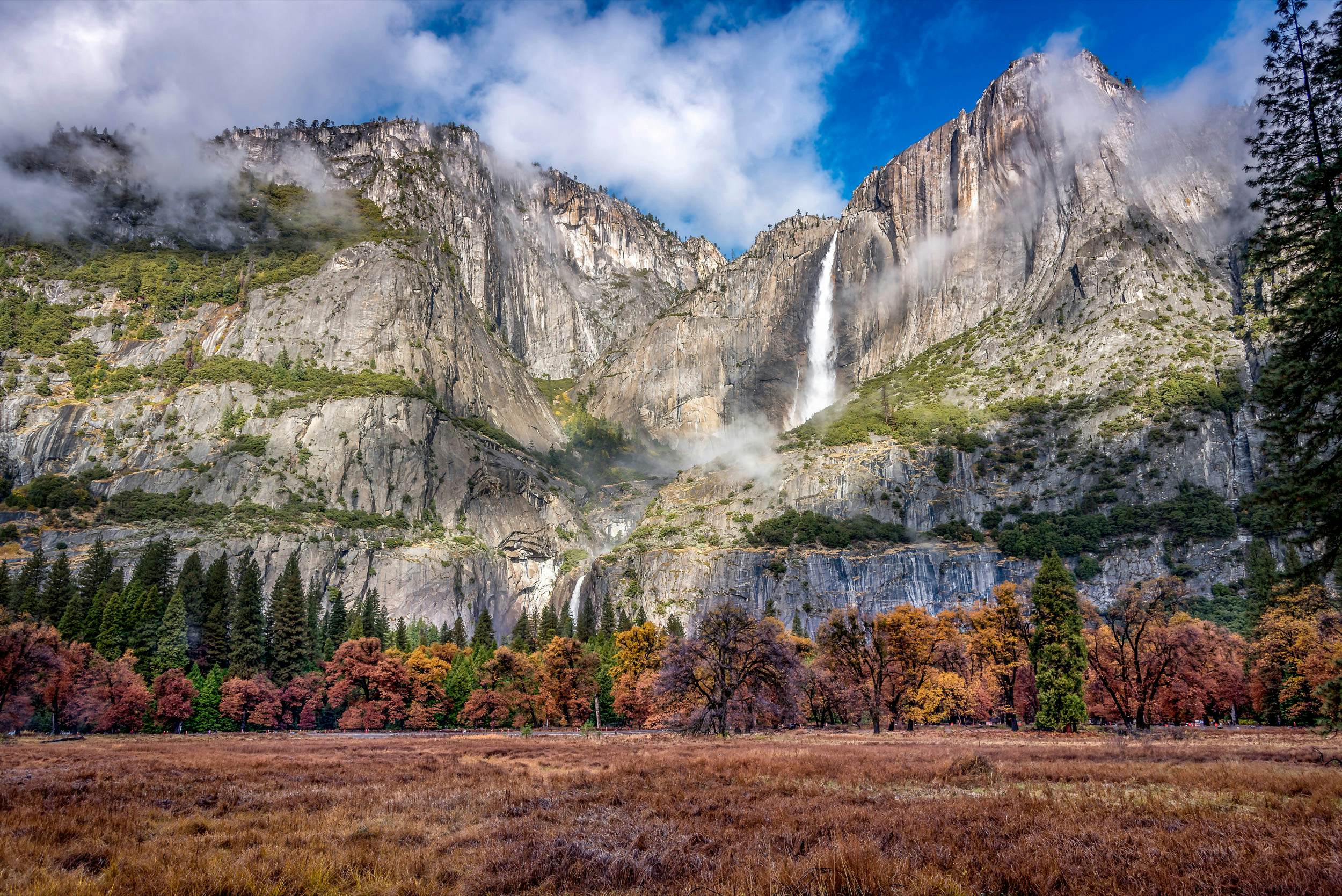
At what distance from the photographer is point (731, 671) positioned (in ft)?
161

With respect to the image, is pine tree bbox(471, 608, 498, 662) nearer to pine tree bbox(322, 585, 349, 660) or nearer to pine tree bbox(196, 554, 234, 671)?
pine tree bbox(322, 585, 349, 660)

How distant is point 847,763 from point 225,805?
57.4 ft

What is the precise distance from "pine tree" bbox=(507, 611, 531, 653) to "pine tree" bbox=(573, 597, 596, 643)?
776cm

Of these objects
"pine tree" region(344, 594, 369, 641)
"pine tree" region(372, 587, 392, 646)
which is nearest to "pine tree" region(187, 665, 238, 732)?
"pine tree" region(344, 594, 369, 641)

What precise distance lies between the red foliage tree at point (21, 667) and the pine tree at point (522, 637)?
51.9 metres

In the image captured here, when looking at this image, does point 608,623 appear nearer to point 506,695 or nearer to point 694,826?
point 506,695

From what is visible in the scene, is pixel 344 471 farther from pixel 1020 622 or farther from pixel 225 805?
pixel 225 805

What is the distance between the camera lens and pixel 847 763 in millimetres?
22891

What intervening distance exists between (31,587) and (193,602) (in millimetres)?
17429

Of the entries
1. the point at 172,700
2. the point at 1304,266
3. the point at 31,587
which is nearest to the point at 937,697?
the point at 1304,266

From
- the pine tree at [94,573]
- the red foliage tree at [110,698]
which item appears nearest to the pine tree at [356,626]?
the red foliage tree at [110,698]

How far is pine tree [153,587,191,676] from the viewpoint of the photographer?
77.9 meters

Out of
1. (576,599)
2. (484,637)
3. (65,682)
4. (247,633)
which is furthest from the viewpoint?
(576,599)

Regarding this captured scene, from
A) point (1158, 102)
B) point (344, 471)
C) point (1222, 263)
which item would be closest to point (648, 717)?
point (344, 471)
